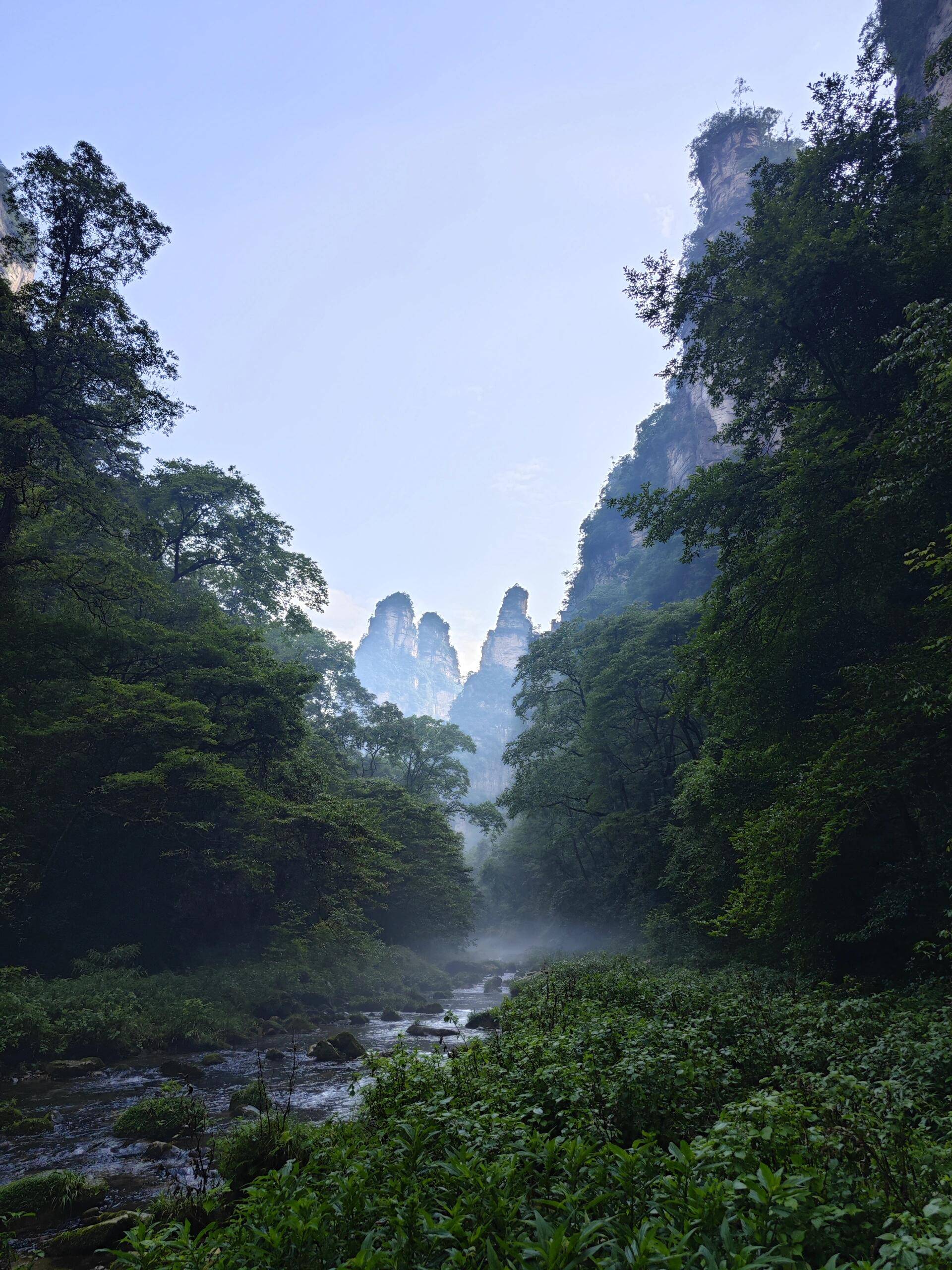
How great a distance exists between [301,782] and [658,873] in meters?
13.9

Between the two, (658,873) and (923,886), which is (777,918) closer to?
(923,886)

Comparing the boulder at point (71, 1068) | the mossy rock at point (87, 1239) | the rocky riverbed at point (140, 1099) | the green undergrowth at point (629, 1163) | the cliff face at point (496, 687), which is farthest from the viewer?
the cliff face at point (496, 687)

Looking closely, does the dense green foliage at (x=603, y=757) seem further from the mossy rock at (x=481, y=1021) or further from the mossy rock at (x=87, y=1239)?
the mossy rock at (x=87, y=1239)

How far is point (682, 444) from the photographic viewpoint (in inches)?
2534

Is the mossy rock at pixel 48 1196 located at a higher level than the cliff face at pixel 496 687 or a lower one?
lower

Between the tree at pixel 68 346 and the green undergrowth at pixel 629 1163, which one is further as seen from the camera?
the tree at pixel 68 346

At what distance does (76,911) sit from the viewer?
16766mm

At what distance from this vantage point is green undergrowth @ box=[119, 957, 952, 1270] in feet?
7.76

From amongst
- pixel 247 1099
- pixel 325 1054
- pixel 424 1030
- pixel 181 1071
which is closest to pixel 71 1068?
pixel 181 1071

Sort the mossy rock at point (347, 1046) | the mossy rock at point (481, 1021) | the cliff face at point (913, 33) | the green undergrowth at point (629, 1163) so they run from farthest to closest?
the cliff face at point (913, 33), the mossy rock at point (481, 1021), the mossy rock at point (347, 1046), the green undergrowth at point (629, 1163)

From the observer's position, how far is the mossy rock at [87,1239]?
554cm

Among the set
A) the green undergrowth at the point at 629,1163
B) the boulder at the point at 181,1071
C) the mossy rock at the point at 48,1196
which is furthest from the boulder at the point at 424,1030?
the green undergrowth at the point at 629,1163

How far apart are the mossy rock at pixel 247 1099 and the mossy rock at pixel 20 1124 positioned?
2.55 metres

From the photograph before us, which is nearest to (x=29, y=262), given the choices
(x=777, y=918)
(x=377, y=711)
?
(x=777, y=918)
